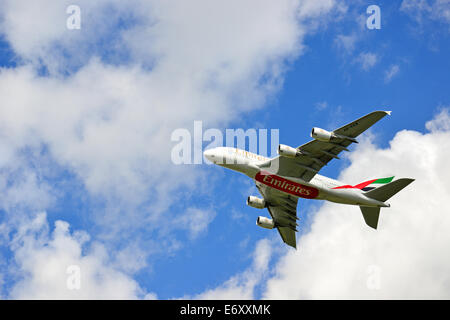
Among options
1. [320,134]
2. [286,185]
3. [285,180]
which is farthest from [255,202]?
[320,134]

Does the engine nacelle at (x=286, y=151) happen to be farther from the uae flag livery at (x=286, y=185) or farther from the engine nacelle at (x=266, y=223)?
the engine nacelle at (x=266, y=223)

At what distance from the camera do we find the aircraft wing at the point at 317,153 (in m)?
54.5

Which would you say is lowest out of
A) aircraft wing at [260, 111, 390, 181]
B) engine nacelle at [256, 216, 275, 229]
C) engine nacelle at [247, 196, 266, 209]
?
engine nacelle at [256, 216, 275, 229]

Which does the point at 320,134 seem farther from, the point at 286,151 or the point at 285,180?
the point at 285,180

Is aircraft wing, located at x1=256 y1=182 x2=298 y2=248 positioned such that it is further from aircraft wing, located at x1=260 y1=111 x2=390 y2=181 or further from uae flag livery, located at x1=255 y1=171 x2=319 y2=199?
aircraft wing, located at x1=260 y1=111 x2=390 y2=181

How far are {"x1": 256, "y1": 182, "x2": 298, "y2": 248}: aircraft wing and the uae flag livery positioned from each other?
353cm

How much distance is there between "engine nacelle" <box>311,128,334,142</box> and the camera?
180 ft

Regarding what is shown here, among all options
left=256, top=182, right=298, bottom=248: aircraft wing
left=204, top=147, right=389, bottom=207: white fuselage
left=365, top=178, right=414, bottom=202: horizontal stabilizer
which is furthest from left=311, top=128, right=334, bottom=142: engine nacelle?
left=256, top=182, right=298, bottom=248: aircraft wing

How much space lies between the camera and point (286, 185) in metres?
62.2

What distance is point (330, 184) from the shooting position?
61.6 m

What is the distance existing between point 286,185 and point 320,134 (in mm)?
9915

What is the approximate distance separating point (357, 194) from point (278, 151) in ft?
39.3

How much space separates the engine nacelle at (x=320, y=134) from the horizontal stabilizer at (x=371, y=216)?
44.3 feet

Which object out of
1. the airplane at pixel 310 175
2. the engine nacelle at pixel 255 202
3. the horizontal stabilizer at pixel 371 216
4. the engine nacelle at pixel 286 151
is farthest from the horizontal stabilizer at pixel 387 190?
the engine nacelle at pixel 255 202
